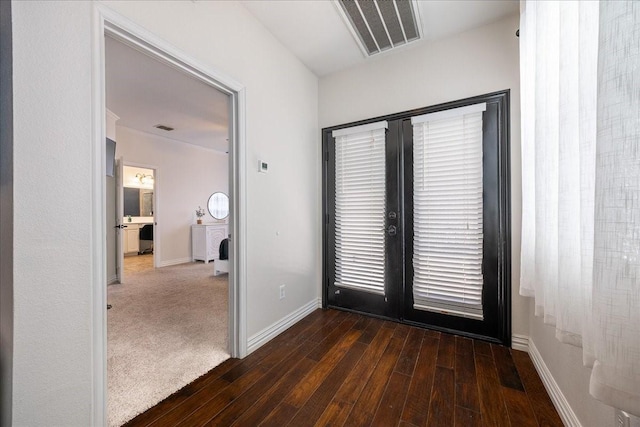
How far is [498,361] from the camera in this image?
190 cm

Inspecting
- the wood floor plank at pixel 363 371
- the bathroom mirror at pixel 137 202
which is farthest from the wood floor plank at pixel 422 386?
the bathroom mirror at pixel 137 202

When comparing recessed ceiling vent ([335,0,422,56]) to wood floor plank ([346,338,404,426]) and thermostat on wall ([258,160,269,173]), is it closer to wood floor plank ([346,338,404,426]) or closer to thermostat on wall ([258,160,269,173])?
thermostat on wall ([258,160,269,173])

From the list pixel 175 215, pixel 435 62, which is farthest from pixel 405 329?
pixel 175 215

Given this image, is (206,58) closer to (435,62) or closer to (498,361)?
(435,62)

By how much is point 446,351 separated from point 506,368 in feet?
1.28

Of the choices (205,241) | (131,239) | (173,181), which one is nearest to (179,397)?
(205,241)

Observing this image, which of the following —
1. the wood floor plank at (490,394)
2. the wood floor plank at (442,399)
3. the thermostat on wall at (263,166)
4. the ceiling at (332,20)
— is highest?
the ceiling at (332,20)

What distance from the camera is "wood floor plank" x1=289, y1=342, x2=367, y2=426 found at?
4.57 ft

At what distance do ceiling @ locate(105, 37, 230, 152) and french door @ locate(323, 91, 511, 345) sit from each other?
1.61 meters

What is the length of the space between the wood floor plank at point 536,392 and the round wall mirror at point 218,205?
640 centimetres

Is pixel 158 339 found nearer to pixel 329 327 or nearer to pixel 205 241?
pixel 329 327

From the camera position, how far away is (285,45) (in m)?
2.54

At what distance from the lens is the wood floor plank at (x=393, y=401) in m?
1.37

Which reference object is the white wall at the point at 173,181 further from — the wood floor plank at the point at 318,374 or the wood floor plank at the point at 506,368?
the wood floor plank at the point at 506,368
